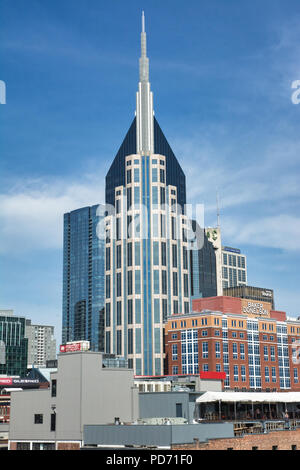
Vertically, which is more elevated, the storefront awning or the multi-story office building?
the multi-story office building

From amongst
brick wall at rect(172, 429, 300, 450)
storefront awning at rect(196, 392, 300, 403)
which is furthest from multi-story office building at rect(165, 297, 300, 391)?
brick wall at rect(172, 429, 300, 450)

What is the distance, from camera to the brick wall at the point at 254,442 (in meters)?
69.2

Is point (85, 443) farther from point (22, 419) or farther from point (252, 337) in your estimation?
point (252, 337)

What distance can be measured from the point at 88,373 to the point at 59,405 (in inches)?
237

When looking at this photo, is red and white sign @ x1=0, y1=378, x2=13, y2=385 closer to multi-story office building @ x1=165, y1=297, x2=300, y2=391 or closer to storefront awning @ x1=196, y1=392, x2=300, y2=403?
multi-story office building @ x1=165, y1=297, x2=300, y2=391

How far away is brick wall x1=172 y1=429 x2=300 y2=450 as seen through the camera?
69188mm

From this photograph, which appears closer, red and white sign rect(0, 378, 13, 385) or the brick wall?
the brick wall

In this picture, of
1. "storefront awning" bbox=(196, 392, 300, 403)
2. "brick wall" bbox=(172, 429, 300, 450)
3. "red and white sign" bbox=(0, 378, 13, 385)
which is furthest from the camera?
"red and white sign" bbox=(0, 378, 13, 385)

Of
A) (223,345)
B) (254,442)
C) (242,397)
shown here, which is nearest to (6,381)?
(223,345)

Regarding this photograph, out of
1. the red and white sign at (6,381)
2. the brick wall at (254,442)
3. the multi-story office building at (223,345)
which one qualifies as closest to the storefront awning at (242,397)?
the brick wall at (254,442)

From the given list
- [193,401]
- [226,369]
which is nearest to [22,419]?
[193,401]

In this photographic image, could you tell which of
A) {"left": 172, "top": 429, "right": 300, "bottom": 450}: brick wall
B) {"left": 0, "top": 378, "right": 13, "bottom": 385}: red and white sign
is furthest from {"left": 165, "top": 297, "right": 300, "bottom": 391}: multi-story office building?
{"left": 172, "top": 429, "right": 300, "bottom": 450}: brick wall

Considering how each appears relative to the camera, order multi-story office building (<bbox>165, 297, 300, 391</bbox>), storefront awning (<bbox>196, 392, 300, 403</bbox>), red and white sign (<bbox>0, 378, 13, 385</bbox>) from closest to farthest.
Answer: storefront awning (<bbox>196, 392, 300, 403</bbox>), red and white sign (<bbox>0, 378, 13, 385</bbox>), multi-story office building (<bbox>165, 297, 300, 391</bbox>)

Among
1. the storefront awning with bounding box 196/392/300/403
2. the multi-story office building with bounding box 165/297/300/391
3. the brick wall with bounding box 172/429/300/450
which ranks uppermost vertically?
the multi-story office building with bounding box 165/297/300/391
